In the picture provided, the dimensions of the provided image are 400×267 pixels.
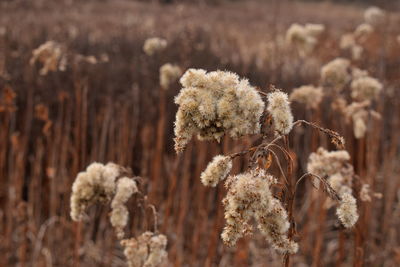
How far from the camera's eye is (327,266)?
3816mm

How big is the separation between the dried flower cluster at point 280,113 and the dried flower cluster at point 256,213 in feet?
0.38

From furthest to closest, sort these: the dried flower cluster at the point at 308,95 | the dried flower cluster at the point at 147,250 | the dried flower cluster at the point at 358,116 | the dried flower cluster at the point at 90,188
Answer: the dried flower cluster at the point at 308,95, the dried flower cluster at the point at 358,116, the dried flower cluster at the point at 90,188, the dried flower cluster at the point at 147,250

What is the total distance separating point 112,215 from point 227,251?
2.51m

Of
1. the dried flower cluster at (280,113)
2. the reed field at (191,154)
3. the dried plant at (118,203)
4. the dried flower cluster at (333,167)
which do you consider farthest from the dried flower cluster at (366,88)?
the dried flower cluster at (280,113)

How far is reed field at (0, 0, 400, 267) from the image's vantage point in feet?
3.60

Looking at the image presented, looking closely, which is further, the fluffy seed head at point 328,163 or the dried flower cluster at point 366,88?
the dried flower cluster at point 366,88

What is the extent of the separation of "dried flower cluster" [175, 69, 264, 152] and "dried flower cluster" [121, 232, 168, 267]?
0.49m

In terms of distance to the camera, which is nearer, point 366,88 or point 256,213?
point 256,213

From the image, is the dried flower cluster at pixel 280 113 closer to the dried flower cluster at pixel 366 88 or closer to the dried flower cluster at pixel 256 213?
the dried flower cluster at pixel 256 213

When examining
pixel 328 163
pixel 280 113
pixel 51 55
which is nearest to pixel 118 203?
pixel 280 113

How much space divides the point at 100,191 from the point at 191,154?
10.4 feet

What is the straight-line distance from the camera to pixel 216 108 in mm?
1096

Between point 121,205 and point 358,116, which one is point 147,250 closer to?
point 121,205

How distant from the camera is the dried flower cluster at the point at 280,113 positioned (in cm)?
105
